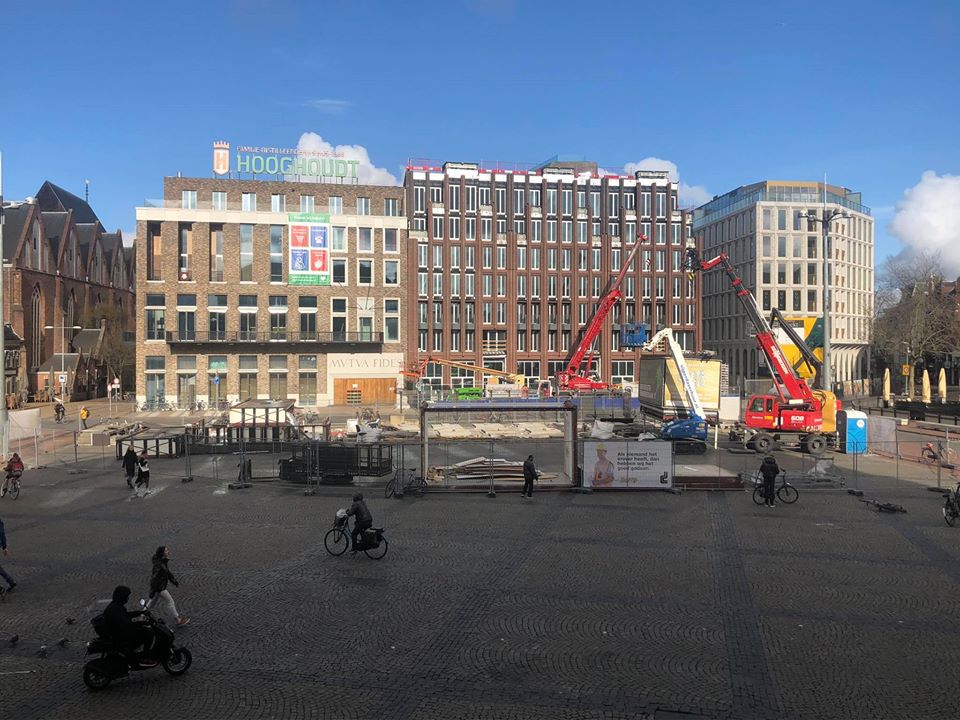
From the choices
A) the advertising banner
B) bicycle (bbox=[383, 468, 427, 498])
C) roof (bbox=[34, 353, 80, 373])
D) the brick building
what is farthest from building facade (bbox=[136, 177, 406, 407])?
the advertising banner

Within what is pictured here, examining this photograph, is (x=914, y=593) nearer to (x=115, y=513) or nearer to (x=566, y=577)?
(x=566, y=577)

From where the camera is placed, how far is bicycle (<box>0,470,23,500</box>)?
→ 76.0ft

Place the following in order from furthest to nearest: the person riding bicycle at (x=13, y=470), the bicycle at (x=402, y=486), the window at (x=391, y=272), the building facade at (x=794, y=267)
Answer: the building facade at (x=794, y=267) → the window at (x=391, y=272) → the bicycle at (x=402, y=486) → the person riding bicycle at (x=13, y=470)

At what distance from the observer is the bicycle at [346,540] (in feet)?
53.0

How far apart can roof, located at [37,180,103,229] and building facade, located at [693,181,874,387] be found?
81.9 m

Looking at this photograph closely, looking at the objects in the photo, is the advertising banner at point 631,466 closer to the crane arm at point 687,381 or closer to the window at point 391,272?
the crane arm at point 687,381

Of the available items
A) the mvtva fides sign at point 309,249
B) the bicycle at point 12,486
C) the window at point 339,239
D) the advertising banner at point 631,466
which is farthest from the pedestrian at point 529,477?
the window at point 339,239

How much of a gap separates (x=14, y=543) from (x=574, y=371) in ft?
157

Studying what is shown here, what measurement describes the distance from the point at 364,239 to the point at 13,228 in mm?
37248

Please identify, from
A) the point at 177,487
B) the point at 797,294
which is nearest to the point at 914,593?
the point at 177,487

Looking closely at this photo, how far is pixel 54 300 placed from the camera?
81.9 m

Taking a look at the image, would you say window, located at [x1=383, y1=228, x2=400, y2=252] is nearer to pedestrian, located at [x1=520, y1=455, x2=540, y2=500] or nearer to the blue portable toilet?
the blue portable toilet

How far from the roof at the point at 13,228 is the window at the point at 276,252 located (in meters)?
28.2

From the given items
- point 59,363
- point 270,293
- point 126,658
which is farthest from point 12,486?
point 59,363
